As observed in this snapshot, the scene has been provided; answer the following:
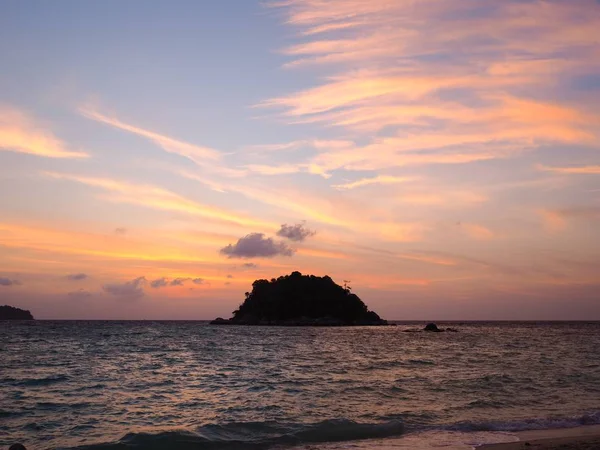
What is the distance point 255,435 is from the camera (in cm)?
2162

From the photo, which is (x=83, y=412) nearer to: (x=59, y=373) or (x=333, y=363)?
(x=59, y=373)

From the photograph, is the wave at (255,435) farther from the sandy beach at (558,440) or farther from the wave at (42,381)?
the wave at (42,381)

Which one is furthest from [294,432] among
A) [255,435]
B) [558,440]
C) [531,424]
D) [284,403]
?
[531,424]

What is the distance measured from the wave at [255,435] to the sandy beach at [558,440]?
4504 mm

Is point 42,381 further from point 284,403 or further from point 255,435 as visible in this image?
point 255,435

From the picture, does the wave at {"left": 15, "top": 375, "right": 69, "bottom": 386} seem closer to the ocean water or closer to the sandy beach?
the ocean water

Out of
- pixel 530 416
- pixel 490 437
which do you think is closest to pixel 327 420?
pixel 490 437

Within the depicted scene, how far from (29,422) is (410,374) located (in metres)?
A: 25.3

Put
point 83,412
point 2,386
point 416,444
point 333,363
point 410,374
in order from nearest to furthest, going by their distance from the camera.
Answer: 1. point 416,444
2. point 83,412
3. point 2,386
4. point 410,374
5. point 333,363

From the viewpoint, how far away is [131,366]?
141 feet

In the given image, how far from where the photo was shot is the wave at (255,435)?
65.9 ft

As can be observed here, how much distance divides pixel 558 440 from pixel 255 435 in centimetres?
1110

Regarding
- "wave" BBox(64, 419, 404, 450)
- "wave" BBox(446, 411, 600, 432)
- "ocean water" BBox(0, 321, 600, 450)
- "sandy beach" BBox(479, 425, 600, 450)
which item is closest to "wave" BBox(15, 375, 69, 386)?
"ocean water" BBox(0, 321, 600, 450)

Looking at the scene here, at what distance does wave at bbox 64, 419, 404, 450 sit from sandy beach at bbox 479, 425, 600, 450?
4.50 m
